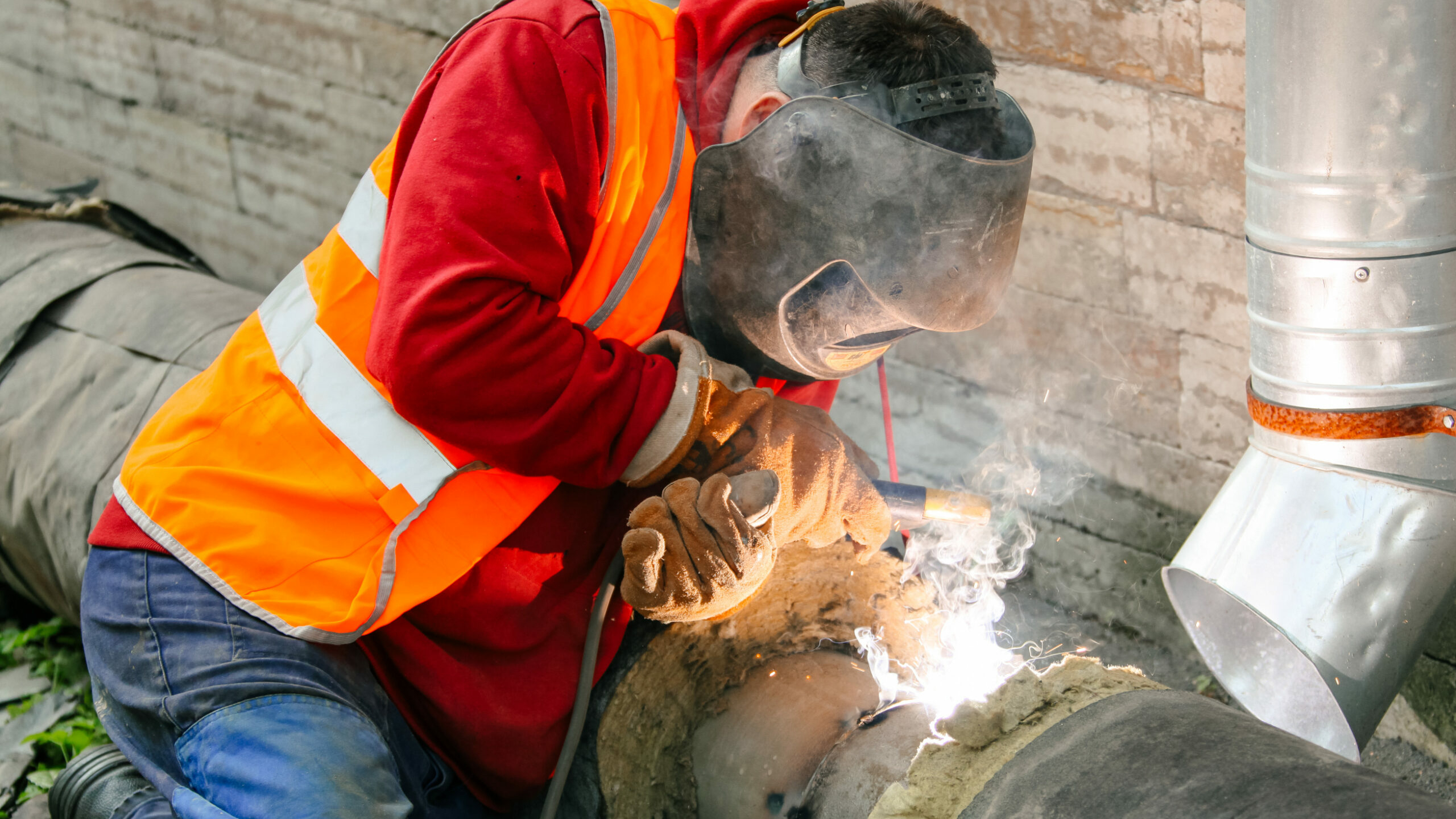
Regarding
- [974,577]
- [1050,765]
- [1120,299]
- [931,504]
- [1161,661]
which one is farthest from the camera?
[1161,661]

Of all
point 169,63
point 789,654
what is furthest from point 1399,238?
point 169,63

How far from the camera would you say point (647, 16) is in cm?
201

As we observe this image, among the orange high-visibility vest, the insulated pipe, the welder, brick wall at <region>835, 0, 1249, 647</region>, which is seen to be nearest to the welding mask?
the welder

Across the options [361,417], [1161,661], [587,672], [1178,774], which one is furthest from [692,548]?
[1161,661]

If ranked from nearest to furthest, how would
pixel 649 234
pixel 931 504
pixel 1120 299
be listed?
1. pixel 649 234
2. pixel 931 504
3. pixel 1120 299

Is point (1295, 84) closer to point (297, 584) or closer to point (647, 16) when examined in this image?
point (647, 16)

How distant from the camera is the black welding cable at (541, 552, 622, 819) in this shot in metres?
2.05

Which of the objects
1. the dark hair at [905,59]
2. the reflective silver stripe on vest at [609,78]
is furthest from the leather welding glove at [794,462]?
the dark hair at [905,59]

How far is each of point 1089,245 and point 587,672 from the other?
6.58 feet

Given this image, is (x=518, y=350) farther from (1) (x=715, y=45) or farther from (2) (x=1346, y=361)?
(2) (x=1346, y=361)

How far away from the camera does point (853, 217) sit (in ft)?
6.16

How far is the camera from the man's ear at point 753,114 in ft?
6.23

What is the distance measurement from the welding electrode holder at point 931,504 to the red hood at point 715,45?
711 millimetres

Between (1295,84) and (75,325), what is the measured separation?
352cm
